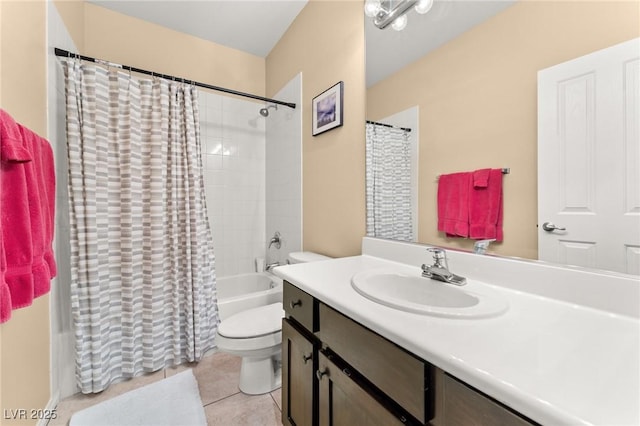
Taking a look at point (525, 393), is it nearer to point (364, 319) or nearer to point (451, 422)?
point (451, 422)

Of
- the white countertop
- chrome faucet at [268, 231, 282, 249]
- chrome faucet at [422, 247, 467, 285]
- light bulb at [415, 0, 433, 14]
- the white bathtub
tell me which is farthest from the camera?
chrome faucet at [268, 231, 282, 249]

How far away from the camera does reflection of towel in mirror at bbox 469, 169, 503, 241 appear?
3.02 feet

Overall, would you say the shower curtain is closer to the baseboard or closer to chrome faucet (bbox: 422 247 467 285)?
the baseboard

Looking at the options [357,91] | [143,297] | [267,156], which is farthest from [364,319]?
[267,156]

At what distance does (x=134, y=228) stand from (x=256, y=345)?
3.38ft

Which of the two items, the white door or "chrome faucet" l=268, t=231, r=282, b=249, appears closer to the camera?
the white door

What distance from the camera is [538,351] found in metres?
0.50

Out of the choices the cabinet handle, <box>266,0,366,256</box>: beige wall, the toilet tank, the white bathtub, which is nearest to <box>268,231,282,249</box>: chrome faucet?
the white bathtub

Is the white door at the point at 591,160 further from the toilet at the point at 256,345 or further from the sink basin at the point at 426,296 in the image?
the toilet at the point at 256,345

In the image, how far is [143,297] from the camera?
1638 millimetres

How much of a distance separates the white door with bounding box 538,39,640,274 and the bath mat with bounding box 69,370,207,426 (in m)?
1.70

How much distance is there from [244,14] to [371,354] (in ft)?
8.17

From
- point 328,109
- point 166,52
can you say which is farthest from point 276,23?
point 328,109

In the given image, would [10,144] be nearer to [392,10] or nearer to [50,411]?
[50,411]
